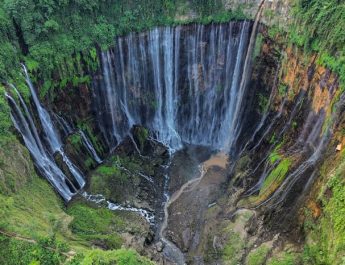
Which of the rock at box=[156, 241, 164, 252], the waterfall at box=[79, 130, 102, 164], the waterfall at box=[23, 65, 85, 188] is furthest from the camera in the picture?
the waterfall at box=[79, 130, 102, 164]

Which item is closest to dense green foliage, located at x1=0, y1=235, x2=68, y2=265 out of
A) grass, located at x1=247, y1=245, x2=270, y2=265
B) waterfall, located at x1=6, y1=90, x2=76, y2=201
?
waterfall, located at x1=6, y1=90, x2=76, y2=201

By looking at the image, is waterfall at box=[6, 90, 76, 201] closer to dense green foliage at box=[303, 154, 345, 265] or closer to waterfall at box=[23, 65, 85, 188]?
waterfall at box=[23, 65, 85, 188]

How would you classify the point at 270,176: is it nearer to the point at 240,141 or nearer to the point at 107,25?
the point at 240,141

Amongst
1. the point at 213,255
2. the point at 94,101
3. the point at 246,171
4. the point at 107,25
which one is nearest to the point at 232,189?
the point at 246,171

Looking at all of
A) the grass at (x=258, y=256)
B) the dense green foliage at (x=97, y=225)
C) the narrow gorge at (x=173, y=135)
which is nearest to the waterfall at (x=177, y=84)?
the narrow gorge at (x=173, y=135)

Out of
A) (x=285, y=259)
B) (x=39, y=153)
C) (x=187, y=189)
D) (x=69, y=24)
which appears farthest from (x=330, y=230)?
(x=69, y=24)

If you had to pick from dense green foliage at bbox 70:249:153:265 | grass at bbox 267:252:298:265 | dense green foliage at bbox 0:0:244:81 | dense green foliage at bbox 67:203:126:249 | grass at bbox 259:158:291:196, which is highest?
dense green foliage at bbox 0:0:244:81
